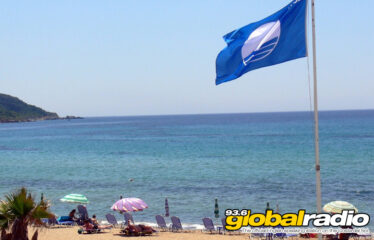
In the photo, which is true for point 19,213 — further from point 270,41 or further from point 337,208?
point 337,208

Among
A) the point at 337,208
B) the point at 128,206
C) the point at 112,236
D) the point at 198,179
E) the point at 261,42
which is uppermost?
the point at 261,42

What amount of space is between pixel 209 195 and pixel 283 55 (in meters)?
21.7

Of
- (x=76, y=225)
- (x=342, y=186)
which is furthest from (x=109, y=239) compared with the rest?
(x=342, y=186)

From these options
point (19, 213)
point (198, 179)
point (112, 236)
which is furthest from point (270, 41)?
point (198, 179)

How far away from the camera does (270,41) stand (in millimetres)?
10578

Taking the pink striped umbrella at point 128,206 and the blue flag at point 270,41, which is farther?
the pink striped umbrella at point 128,206

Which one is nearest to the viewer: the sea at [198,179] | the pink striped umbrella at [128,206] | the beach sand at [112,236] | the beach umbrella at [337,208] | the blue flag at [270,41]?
the blue flag at [270,41]

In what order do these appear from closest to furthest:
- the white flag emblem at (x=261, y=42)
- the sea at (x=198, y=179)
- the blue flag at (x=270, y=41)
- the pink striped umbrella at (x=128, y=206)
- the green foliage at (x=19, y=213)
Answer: the blue flag at (x=270, y=41), the white flag emblem at (x=261, y=42), the green foliage at (x=19, y=213), the pink striped umbrella at (x=128, y=206), the sea at (x=198, y=179)

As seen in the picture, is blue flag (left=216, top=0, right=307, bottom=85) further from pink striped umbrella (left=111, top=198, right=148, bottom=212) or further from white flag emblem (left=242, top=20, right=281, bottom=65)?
pink striped umbrella (left=111, top=198, right=148, bottom=212)

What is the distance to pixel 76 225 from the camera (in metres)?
22.1

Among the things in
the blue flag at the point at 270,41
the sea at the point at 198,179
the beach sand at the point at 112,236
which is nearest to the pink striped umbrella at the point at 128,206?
the beach sand at the point at 112,236

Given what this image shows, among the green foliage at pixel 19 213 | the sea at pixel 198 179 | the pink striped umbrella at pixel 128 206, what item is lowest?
the sea at pixel 198 179

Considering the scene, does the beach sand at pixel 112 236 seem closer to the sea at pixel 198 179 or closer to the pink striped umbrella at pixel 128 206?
the pink striped umbrella at pixel 128 206

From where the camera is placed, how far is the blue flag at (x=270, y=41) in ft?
34.1
